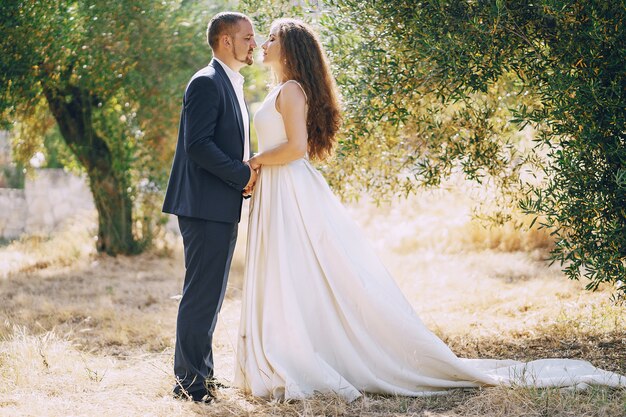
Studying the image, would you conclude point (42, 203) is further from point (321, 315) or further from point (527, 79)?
point (527, 79)

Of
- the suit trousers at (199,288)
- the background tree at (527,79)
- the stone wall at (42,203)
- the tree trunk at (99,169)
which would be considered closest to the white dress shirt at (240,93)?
the suit trousers at (199,288)

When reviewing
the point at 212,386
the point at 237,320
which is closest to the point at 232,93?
the point at 212,386

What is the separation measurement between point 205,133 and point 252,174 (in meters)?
0.40

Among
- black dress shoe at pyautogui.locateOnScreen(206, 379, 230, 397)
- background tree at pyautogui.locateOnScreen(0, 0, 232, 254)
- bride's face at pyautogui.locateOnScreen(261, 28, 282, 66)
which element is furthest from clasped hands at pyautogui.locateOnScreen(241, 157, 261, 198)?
background tree at pyautogui.locateOnScreen(0, 0, 232, 254)

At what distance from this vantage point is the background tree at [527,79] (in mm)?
4555

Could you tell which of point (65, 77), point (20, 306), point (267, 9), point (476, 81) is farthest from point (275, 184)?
point (65, 77)

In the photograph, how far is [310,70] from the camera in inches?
178

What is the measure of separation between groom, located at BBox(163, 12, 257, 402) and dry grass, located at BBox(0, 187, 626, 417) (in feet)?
1.13

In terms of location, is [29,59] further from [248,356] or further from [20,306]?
[248,356]

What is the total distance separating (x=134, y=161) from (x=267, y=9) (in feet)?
17.9

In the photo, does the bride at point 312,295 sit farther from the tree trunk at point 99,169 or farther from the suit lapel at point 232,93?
the tree trunk at point 99,169

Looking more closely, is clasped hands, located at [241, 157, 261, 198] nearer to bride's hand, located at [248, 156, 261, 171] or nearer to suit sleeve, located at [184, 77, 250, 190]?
bride's hand, located at [248, 156, 261, 171]

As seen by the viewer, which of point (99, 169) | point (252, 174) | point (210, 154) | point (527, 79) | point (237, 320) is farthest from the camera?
point (99, 169)

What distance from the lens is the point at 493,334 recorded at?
254 inches
